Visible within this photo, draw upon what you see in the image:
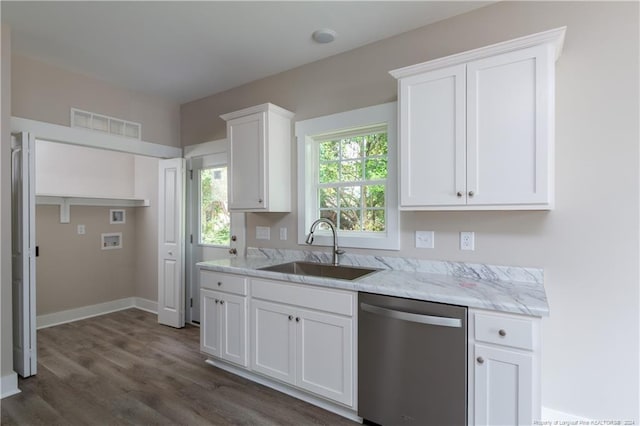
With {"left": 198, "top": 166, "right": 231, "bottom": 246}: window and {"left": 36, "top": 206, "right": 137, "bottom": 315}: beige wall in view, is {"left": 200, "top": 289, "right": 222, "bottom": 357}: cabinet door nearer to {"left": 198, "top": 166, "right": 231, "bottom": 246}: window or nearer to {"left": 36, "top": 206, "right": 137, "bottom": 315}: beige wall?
{"left": 198, "top": 166, "right": 231, "bottom": 246}: window

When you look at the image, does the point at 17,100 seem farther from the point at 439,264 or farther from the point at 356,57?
the point at 439,264

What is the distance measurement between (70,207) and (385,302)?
4.26 metres

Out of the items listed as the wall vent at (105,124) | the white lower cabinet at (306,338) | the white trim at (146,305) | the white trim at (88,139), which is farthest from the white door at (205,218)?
the white lower cabinet at (306,338)

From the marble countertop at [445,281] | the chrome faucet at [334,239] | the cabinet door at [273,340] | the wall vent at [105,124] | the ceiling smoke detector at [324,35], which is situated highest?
the ceiling smoke detector at [324,35]

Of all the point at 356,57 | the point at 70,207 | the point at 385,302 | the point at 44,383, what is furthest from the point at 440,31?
the point at 70,207

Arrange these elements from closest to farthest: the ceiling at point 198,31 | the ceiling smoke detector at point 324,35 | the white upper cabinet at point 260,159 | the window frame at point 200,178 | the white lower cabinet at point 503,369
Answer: the white lower cabinet at point 503,369
the ceiling at point 198,31
the ceiling smoke detector at point 324,35
the white upper cabinet at point 260,159
the window frame at point 200,178

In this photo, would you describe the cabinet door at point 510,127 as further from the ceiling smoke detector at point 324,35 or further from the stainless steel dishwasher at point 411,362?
the ceiling smoke detector at point 324,35

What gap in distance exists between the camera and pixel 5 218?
2.47 metres

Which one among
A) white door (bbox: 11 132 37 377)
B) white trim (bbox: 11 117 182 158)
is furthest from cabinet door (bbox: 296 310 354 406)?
white trim (bbox: 11 117 182 158)

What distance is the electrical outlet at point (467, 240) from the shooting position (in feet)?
7.41

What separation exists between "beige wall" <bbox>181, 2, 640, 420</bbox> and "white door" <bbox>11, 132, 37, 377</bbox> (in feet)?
10.8

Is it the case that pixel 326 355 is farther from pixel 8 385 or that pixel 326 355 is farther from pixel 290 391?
pixel 8 385

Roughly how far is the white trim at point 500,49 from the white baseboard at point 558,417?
207cm

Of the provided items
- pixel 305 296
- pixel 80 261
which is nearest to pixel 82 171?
pixel 80 261
